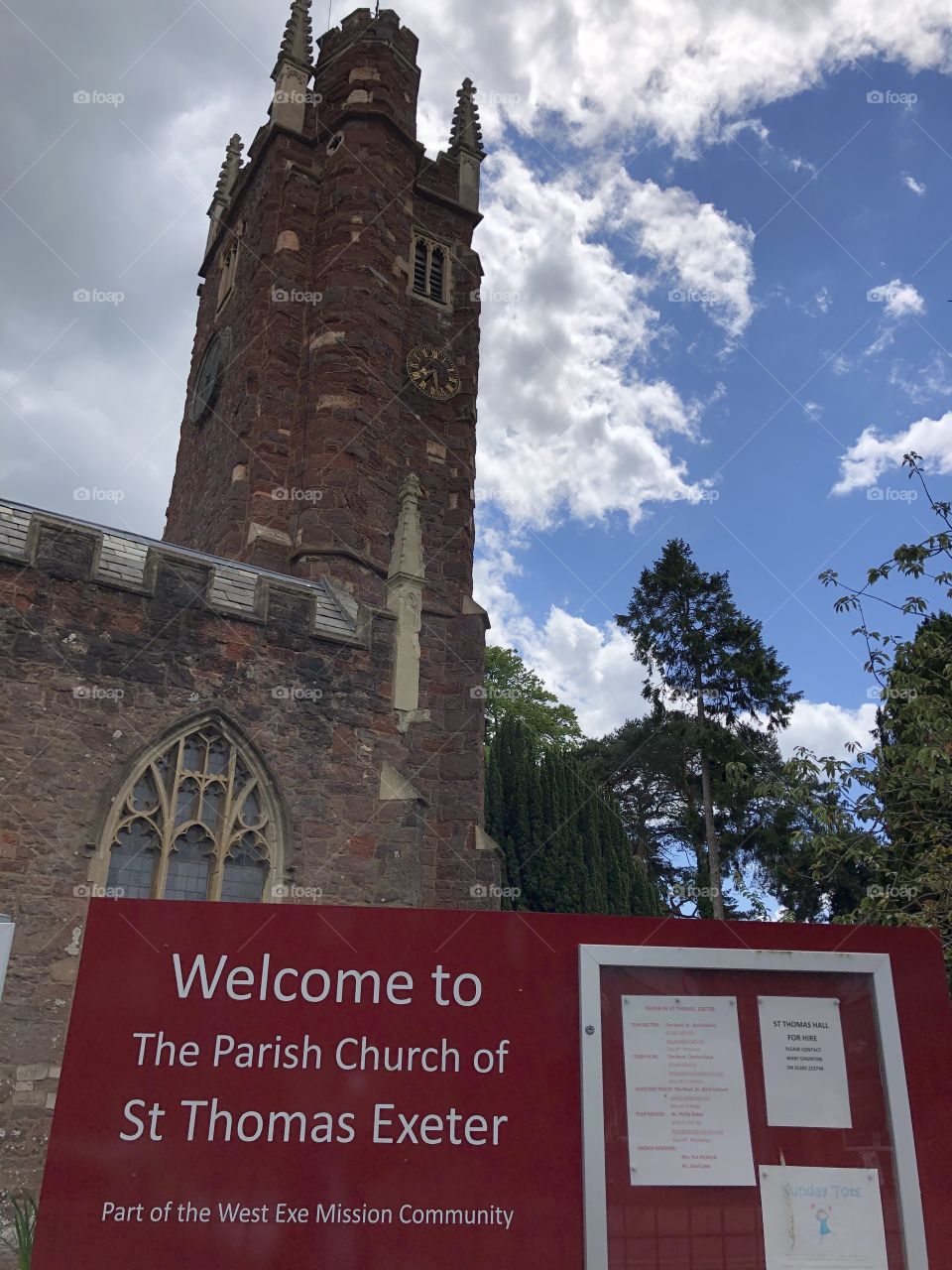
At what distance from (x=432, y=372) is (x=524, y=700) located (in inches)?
630

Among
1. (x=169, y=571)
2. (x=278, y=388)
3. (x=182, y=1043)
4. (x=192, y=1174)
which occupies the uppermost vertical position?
(x=278, y=388)

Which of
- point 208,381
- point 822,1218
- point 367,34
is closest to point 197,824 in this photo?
point 822,1218

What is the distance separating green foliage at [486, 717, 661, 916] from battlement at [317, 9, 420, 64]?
15.7m

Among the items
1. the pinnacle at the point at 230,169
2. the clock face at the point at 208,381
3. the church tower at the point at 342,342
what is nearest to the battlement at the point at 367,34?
the church tower at the point at 342,342

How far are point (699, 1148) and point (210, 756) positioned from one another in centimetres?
807

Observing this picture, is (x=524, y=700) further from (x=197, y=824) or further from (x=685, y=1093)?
(x=685, y=1093)

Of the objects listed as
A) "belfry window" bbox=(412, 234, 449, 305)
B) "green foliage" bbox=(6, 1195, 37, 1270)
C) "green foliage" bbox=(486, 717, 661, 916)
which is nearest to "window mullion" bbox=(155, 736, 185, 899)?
"green foliage" bbox=(6, 1195, 37, 1270)

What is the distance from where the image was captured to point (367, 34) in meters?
18.5

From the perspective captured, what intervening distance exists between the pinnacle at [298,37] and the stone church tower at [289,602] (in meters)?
0.05

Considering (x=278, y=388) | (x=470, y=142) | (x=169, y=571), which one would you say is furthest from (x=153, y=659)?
(x=470, y=142)

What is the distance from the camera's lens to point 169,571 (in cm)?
1033

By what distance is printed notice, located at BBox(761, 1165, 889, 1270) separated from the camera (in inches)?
109

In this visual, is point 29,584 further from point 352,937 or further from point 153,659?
point 352,937

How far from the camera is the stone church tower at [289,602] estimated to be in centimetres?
917
